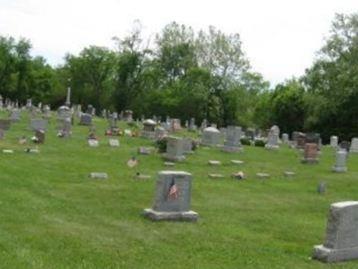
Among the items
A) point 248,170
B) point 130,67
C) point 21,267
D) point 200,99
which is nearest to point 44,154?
point 248,170

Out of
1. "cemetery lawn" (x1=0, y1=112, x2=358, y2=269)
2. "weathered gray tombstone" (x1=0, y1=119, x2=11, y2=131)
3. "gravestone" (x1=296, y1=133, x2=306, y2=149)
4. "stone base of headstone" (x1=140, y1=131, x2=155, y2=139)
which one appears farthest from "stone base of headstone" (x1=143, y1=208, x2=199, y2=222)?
"gravestone" (x1=296, y1=133, x2=306, y2=149)

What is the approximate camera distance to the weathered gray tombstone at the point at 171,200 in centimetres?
1323

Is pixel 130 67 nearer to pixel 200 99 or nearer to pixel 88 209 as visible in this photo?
pixel 200 99

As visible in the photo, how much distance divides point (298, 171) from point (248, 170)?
2380 millimetres

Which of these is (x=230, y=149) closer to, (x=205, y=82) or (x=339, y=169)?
(x=339, y=169)

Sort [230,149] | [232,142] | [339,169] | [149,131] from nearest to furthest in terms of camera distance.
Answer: [339,169]
[230,149]
[232,142]
[149,131]

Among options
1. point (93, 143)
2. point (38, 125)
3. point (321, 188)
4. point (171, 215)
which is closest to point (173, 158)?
point (93, 143)

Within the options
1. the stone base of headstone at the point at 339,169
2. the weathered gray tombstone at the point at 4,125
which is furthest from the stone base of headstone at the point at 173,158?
the weathered gray tombstone at the point at 4,125

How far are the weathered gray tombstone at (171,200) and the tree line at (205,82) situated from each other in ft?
134

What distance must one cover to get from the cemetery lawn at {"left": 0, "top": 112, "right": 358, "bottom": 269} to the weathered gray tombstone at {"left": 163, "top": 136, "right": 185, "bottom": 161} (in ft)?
2.41

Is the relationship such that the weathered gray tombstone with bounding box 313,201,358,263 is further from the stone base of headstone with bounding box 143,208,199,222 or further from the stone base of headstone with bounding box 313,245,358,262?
the stone base of headstone with bounding box 143,208,199,222

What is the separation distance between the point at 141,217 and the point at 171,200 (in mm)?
696

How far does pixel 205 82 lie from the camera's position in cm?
6806

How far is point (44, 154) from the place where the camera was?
22.9 m
